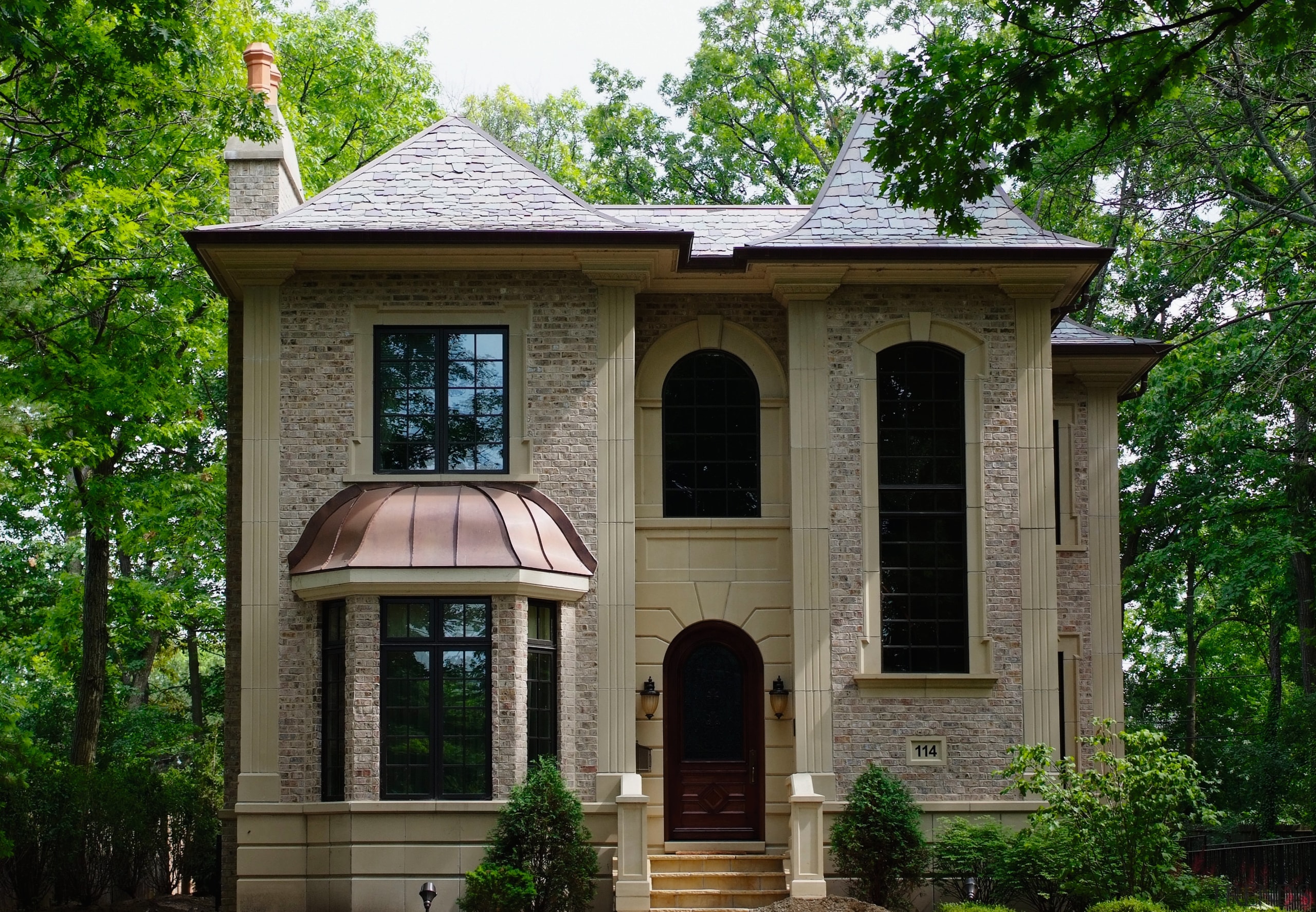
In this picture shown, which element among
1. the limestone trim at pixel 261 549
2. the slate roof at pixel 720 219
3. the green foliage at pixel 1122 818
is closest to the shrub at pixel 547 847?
A: the limestone trim at pixel 261 549

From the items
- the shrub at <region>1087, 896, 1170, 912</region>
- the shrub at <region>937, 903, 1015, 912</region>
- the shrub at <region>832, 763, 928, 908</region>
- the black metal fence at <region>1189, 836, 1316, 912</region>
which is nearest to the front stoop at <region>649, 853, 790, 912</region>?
the shrub at <region>832, 763, 928, 908</region>

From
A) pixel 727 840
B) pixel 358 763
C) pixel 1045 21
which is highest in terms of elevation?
pixel 1045 21

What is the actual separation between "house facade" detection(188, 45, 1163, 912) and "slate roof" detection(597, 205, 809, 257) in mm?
929

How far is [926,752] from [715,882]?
8.86 feet

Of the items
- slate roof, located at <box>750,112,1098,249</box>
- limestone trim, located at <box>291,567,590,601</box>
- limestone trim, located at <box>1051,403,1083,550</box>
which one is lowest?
limestone trim, located at <box>291,567,590,601</box>

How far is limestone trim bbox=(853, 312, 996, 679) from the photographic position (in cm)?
1584

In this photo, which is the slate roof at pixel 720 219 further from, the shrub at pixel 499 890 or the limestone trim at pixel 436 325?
the shrub at pixel 499 890

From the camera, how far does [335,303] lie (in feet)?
53.0

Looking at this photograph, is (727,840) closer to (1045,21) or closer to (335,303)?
(335,303)

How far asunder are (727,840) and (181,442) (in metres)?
13.5

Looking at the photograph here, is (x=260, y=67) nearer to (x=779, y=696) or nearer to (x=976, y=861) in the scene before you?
(x=779, y=696)

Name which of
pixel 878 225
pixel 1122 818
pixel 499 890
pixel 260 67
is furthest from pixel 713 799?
pixel 260 67

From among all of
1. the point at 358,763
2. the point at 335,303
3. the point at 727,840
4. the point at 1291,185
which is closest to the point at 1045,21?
the point at 1291,185

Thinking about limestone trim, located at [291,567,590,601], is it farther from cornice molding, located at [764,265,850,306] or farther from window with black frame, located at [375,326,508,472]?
cornice molding, located at [764,265,850,306]
